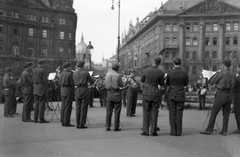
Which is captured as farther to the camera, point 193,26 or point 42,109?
point 193,26

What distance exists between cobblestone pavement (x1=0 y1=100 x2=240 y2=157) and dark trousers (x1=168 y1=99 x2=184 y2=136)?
257 millimetres

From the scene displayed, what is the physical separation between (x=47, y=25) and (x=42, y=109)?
683 inches

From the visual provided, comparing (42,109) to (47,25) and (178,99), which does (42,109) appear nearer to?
(178,99)

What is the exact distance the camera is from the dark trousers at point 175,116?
31.3 feet

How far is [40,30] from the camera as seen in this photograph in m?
34.2

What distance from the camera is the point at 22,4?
33125 mm

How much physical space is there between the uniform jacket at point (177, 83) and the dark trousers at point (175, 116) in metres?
0.16

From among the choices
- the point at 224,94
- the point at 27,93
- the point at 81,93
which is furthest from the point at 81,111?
the point at 224,94

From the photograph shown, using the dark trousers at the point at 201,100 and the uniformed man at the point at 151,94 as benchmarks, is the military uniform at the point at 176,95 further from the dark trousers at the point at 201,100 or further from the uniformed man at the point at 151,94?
the dark trousers at the point at 201,100

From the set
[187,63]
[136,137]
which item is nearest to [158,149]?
[136,137]

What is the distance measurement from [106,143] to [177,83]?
118 inches

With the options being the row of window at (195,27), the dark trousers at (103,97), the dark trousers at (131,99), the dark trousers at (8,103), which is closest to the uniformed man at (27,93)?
the dark trousers at (8,103)

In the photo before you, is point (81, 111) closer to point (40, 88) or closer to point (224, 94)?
point (40, 88)

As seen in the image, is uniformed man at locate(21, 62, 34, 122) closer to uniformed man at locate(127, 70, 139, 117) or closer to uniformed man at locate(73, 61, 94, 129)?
uniformed man at locate(73, 61, 94, 129)
